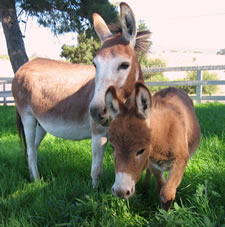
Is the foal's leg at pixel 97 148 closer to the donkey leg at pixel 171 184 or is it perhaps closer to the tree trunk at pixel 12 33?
the donkey leg at pixel 171 184

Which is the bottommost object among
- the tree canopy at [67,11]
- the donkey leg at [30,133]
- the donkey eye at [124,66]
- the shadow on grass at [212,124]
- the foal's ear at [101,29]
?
the shadow on grass at [212,124]

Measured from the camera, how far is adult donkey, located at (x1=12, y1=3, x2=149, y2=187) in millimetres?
2428

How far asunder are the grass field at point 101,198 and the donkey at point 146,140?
0.82 ft

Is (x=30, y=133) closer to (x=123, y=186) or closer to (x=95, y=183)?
(x=95, y=183)

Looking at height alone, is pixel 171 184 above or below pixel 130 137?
below

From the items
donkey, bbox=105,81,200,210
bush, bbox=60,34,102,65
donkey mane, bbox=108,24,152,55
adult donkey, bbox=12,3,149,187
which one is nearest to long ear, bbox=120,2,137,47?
adult donkey, bbox=12,3,149,187

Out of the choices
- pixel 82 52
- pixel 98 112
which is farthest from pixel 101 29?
pixel 82 52

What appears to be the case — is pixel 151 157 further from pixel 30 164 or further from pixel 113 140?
pixel 30 164

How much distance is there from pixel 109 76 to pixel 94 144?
2.91 feet

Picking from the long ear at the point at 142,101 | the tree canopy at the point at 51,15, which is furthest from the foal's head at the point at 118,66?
the tree canopy at the point at 51,15

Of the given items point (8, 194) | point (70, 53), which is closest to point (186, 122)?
point (8, 194)

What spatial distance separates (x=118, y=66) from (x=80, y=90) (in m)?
1.11

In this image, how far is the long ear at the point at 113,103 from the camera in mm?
1942

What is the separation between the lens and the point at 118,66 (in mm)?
2430
